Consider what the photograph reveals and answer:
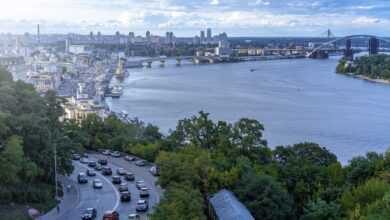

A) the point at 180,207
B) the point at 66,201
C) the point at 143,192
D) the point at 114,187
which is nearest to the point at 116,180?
the point at 114,187

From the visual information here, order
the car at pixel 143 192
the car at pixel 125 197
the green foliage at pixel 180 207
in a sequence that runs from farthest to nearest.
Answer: the car at pixel 143 192
the car at pixel 125 197
the green foliage at pixel 180 207

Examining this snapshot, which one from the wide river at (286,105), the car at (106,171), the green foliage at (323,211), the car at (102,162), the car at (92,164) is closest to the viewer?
the green foliage at (323,211)

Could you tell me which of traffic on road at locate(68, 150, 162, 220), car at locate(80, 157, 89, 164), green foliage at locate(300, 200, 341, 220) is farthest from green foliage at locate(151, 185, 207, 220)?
car at locate(80, 157, 89, 164)

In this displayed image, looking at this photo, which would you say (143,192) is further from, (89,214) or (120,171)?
(120,171)

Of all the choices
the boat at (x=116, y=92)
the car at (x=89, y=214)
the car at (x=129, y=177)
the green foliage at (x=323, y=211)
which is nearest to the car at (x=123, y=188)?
the car at (x=129, y=177)

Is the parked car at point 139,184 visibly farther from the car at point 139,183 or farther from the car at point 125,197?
the car at point 125,197

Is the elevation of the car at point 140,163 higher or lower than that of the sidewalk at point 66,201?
higher

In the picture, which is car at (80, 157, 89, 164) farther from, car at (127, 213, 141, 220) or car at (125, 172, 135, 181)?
car at (127, 213, 141, 220)

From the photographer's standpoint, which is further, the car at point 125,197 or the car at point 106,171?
the car at point 106,171
